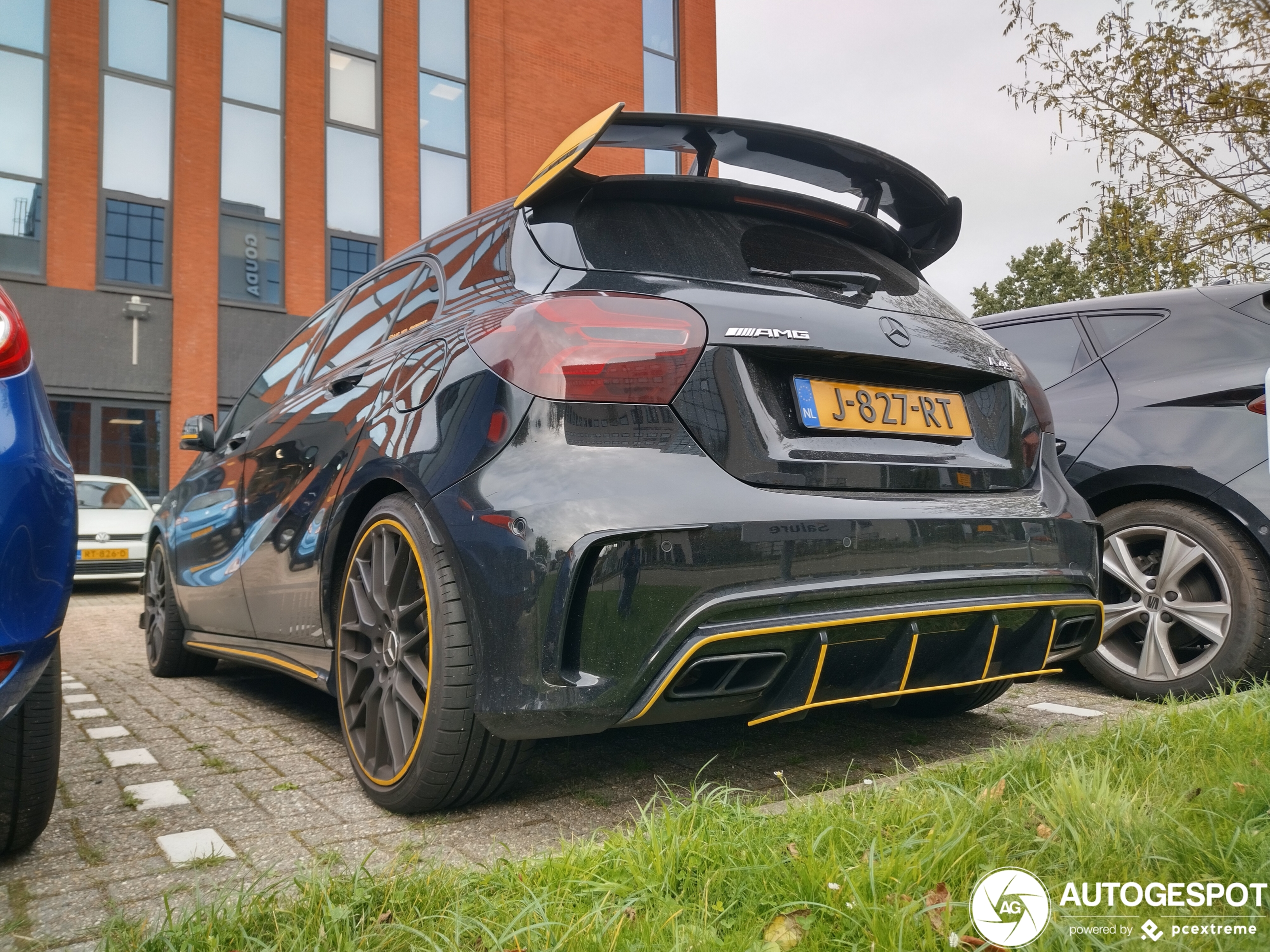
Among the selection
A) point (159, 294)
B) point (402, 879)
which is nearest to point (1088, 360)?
point (402, 879)

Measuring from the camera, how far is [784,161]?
2865mm

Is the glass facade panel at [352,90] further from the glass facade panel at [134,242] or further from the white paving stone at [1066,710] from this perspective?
the white paving stone at [1066,710]

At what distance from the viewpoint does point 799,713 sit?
2219mm

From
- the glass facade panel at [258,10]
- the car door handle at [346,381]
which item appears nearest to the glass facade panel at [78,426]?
the glass facade panel at [258,10]

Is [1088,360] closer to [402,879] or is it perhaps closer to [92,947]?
[402,879]

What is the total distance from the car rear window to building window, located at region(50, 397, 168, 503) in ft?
10.5

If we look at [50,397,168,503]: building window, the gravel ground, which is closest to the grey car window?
the gravel ground

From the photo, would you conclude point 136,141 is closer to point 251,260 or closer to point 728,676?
point 251,260

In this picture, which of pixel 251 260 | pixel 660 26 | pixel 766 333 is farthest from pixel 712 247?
pixel 660 26

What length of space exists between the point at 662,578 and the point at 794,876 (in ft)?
2.07

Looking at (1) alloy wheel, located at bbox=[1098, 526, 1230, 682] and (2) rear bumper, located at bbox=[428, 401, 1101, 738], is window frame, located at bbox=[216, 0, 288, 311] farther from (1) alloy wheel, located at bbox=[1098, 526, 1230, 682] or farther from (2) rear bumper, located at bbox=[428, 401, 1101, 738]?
(2) rear bumper, located at bbox=[428, 401, 1101, 738]

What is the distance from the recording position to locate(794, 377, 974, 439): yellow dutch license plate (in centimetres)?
230

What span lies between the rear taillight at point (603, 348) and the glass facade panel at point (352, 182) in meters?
18.9

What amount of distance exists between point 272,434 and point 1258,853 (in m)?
3.15
